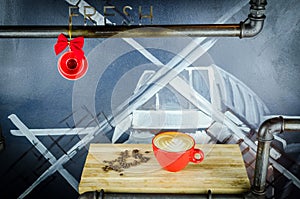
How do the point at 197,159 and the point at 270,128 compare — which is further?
the point at 197,159

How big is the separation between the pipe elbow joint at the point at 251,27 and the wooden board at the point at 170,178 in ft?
2.06

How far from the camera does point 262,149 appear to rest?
193 cm

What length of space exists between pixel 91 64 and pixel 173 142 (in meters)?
0.62

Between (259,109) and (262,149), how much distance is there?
0.52m

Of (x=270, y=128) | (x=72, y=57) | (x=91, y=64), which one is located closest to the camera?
(x=270, y=128)

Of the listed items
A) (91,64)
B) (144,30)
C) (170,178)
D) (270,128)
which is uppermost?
(144,30)

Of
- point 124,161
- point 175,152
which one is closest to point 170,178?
point 175,152

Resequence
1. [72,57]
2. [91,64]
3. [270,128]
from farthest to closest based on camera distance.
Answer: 1. [91,64]
2. [72,57]
3. [270,128]

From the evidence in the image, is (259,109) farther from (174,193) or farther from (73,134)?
(73,134)

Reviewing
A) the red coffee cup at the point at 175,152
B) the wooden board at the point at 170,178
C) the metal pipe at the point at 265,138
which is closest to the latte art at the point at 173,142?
the red coffee cup at the point at 175,152

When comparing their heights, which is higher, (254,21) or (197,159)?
(254,21)

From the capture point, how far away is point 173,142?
2174 millimetres

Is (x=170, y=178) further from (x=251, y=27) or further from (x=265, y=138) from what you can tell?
(x=251, y=27)

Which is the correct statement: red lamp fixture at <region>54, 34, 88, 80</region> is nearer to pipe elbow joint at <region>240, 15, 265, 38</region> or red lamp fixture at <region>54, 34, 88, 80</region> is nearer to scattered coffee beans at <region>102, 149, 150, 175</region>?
scattered coffee beans at <region>102, 149, 150, 175</region>
